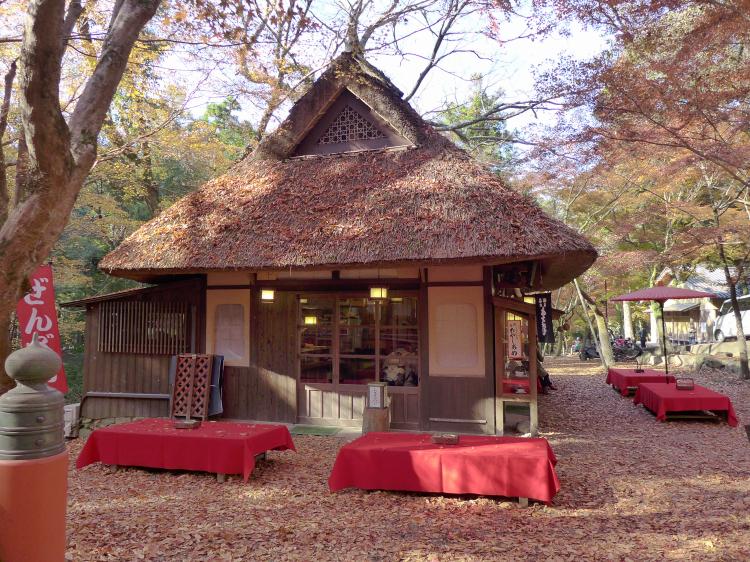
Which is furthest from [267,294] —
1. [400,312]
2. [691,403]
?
[691,403]

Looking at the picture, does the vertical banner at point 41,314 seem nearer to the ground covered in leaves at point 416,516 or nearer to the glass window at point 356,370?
the ground covered in leaves at point 416,516

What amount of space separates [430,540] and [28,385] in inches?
117

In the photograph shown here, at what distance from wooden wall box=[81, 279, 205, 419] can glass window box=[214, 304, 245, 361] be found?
10.5 inches

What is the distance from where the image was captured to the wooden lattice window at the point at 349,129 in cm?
965

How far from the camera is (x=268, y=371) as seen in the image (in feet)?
28.0

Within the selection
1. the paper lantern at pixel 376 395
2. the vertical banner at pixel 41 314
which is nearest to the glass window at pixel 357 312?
the paper lantern at pixel 376 395

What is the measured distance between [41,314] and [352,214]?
15.6ft

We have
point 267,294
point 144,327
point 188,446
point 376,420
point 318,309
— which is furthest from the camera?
point 144,327

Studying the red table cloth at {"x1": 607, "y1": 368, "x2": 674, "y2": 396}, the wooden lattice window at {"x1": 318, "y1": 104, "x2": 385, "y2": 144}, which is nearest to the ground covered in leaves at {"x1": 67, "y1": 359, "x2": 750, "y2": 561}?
the red table cloth at {"x1": 607, "y1": 368, "x2": 674, "y2": 396}

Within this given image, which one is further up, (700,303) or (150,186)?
(150,186)

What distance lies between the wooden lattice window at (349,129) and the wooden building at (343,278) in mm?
26

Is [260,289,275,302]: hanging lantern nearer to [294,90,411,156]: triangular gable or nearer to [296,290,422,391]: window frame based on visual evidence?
[296,290,422,391]: window frame

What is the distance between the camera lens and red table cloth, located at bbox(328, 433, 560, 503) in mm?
4789

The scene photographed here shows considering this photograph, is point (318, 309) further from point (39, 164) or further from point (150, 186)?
point (150, 186)
